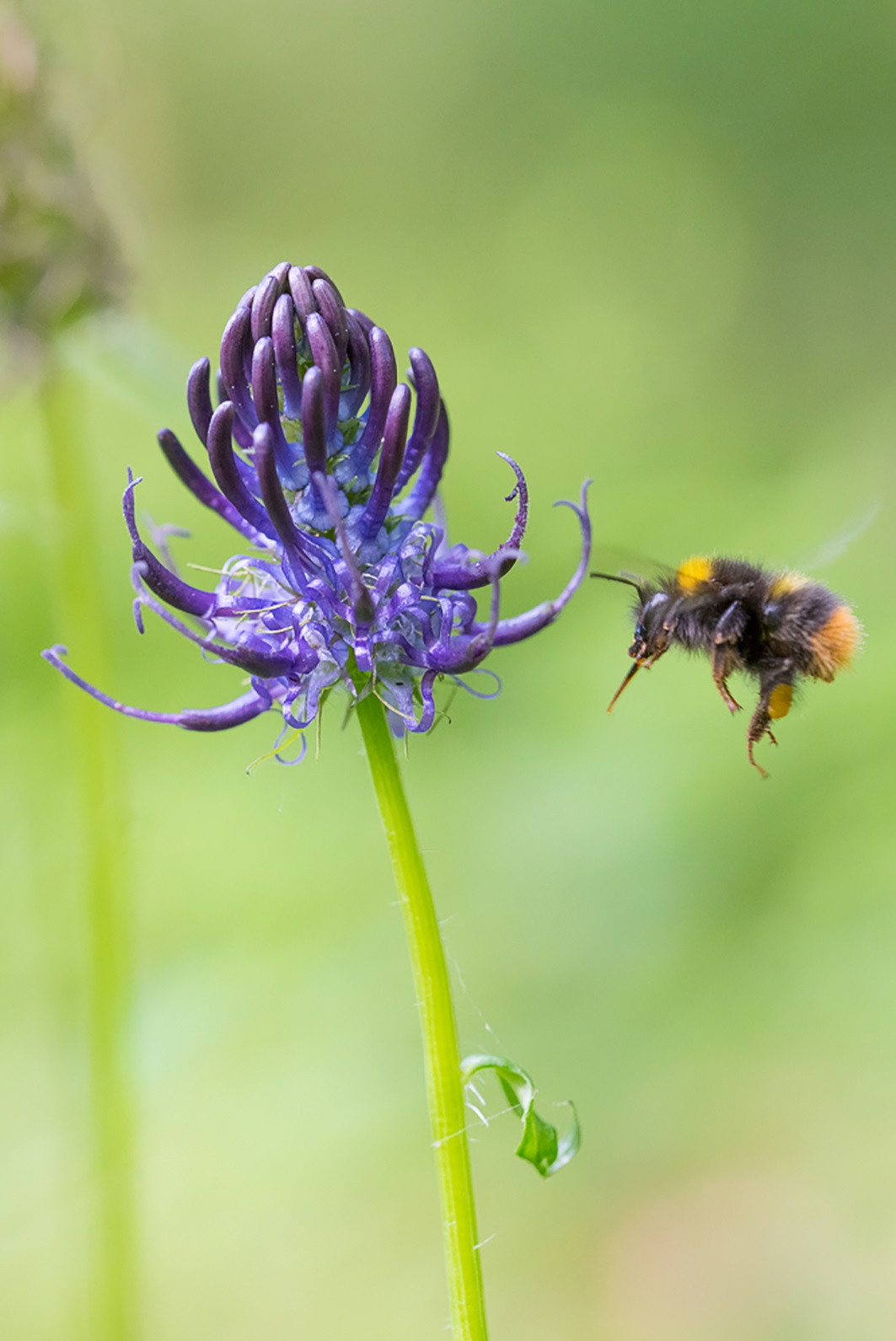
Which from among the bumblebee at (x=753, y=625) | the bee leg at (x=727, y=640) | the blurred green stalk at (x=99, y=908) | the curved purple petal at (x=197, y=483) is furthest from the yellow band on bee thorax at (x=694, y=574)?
the blurred green stalk at (x=99, y=908)

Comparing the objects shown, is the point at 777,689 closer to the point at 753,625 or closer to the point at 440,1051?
the point at 753,625

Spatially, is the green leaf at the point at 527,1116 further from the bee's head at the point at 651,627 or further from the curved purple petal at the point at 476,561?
the bee's head at the point at 651,627

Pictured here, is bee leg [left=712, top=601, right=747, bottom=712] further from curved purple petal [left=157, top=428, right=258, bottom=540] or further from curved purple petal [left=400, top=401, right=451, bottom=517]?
curved purple petal [left=157, top=428, right=258, bottom=540]

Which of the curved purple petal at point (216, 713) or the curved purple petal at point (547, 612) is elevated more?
the curved purple petal at point (547, 612)

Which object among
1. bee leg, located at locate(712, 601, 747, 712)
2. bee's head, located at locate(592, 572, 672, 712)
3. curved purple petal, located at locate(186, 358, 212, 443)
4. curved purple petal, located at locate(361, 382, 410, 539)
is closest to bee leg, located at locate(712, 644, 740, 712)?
bee leg, located at locate(712, 601, 747, 712)

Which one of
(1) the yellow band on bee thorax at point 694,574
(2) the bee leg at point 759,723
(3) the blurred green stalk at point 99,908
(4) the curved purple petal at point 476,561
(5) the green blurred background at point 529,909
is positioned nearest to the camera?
(4) the curved purple petal at point 476,561

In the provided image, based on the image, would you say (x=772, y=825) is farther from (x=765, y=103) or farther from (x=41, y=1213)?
(x=765, y=103)

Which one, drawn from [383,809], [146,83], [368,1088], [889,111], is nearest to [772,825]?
[368,1088]

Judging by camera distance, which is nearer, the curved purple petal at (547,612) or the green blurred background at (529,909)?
the curved purple petal at (547,612)
